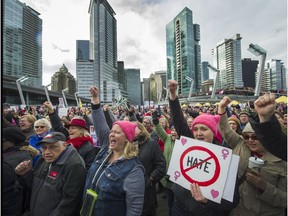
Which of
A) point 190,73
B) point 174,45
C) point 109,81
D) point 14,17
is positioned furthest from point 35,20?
point 190,73

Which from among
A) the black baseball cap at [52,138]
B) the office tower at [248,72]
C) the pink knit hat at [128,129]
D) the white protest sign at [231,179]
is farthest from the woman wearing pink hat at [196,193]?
the office tower at [248,72]

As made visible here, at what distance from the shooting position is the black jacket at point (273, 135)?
A: 1.61 meters

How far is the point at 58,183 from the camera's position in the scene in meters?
2.46

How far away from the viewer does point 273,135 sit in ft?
5.36

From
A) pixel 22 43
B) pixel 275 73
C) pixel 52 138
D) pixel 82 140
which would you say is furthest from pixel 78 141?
pixel 275 73

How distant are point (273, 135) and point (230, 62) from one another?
567ft

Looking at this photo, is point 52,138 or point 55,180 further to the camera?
point 52,138

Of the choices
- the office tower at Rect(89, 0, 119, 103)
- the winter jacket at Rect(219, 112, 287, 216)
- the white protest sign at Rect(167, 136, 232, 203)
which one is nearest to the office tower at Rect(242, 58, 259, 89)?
the office tower at Rect(89, 0, 119, 103)

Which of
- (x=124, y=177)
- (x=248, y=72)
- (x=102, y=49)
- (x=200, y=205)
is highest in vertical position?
(x=102, y=49)

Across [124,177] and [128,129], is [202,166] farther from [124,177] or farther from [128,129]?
[128,129]

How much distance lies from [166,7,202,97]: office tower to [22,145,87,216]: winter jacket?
440 feet

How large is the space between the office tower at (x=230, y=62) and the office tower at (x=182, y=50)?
21.8 m

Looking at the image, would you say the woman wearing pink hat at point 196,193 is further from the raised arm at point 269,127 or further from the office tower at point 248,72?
the office tower at point 248,72

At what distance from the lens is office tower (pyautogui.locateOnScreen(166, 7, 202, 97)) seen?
136 m
